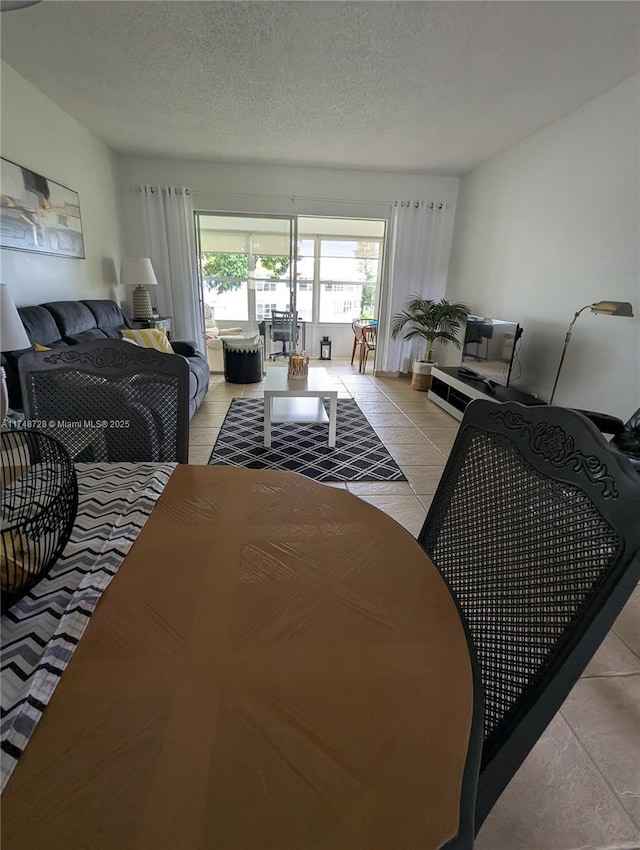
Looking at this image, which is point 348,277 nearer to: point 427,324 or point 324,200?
point 324,200

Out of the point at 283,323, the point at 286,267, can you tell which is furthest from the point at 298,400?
the point at 286,267

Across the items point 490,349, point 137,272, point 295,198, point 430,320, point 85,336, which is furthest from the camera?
point 295,198

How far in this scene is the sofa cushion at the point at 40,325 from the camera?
2580 millimetres

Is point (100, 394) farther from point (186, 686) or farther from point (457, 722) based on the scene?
point (457, 722)

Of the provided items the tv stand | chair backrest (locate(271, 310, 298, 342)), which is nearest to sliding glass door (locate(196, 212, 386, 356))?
chair backrest (locate(271, 310, 298, 342))

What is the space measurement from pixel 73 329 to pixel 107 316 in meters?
0.78

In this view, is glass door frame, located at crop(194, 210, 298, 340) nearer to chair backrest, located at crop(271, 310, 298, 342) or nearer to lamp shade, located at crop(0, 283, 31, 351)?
chair backrest, located at crop(271, 310, 298, 342)

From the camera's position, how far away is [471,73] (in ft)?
8.26

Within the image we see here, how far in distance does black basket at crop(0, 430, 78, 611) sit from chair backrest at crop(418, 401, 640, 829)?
752mm

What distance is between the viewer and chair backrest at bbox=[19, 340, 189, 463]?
1167 millimetres

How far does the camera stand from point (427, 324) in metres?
4.80

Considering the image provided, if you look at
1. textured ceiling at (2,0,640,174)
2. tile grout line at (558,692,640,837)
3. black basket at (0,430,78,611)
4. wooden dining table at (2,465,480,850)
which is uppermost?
textured ceiling at (2,0,640,174)

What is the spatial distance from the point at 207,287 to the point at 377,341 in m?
2.74

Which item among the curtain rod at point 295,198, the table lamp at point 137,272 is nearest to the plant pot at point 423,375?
the curtain rod at point 295,198
